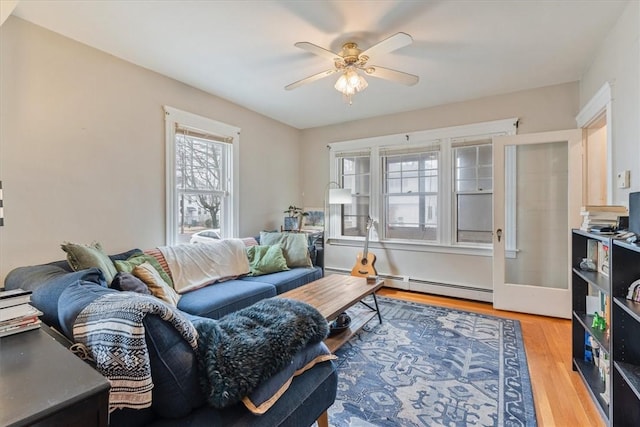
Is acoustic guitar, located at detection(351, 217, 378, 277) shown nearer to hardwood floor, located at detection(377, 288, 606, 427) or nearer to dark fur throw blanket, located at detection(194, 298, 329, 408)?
hardwood floor, located at detection(377, 288, 606, 427)

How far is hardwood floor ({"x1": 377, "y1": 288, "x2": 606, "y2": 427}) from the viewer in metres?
1.74

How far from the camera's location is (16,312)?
0.99 meters

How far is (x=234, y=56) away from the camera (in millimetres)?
2736

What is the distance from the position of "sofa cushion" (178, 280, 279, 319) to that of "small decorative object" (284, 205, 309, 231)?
1.57 m

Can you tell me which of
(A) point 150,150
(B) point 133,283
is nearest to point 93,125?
(A) point 150,150

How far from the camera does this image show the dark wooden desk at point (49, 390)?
0.60 m

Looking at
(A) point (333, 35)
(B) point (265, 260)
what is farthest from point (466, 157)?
(B) point (265, 260)

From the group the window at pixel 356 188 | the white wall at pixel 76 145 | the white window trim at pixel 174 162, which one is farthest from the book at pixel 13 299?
the window at pixel 356 188

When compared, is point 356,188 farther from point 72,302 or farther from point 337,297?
point 72,302

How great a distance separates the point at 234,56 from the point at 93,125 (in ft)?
4.50

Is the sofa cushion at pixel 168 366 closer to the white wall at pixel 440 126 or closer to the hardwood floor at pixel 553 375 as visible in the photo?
the hardwood floor at pixel 553 375

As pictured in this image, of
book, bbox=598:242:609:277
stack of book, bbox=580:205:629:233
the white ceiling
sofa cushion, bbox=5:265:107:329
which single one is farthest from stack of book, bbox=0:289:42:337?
book, bbox=598:242:609:277

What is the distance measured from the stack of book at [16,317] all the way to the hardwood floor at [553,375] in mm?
2431

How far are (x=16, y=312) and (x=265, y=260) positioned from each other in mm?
2506
